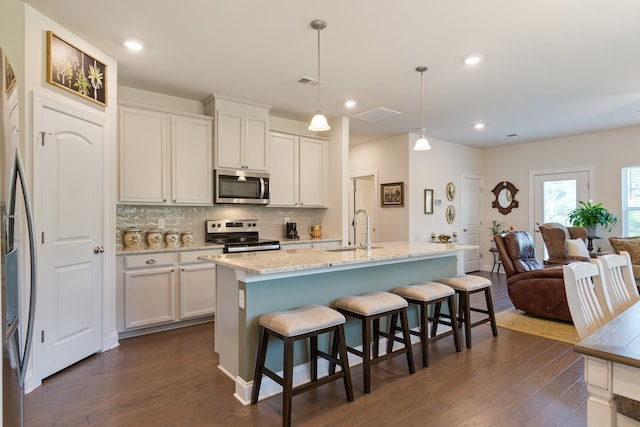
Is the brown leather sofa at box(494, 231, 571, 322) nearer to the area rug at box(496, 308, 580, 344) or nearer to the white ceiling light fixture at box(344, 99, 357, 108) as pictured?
the area rug at box(496, 308, 580, 344)

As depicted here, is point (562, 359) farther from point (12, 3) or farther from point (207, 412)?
point (12, 3)

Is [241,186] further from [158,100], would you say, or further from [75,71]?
[75,71]

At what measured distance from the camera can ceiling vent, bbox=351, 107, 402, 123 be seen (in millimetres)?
4805

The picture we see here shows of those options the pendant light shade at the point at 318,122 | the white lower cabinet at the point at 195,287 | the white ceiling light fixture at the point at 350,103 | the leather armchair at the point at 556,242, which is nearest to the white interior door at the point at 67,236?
the white lower cabinet at the point at 195,287

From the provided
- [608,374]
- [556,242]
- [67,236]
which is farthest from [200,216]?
[556,242]

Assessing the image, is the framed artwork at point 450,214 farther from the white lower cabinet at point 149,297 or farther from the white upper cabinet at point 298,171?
the white lower cabinet at point 149,297

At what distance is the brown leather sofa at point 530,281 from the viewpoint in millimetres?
3984

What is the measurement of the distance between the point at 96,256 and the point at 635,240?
6803 millimetres

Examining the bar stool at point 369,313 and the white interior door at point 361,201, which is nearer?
the bar stool at point 369,313

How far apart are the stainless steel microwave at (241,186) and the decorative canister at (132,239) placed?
95 centimetres

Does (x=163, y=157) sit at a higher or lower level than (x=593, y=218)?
higher

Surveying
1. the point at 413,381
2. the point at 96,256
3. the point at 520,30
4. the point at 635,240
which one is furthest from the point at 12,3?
the point at 635,240

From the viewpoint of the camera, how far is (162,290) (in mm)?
3732

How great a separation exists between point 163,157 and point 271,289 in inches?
93.9
